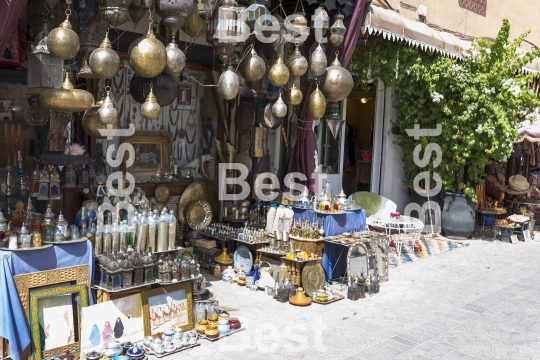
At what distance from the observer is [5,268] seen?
3.64 metres

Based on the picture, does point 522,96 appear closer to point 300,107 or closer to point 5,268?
point 300,107

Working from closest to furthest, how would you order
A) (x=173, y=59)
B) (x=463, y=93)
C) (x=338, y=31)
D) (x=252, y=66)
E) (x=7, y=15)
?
(x=7, y=15), (x=173, y=59), (x=252, y=66), (x=338, y=31), (x=463, y=93)

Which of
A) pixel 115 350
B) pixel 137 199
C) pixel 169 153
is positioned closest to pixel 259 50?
pixel 169 153

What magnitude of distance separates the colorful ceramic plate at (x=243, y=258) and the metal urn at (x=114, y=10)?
9.45 feet

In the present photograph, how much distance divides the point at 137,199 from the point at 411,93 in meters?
5.59

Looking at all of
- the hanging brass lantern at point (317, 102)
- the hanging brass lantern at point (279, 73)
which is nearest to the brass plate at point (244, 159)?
the hanging brass lantern at point (317, 102)

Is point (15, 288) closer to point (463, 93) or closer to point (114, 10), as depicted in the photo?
point (114, 10)

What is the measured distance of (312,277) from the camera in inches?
218

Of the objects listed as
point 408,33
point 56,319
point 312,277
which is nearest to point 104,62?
point 56,319

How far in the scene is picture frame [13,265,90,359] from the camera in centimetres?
371

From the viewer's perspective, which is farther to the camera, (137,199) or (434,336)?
(137,199)

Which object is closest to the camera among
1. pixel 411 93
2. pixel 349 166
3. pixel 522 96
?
pixel 522 96

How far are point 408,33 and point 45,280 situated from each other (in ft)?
19.1

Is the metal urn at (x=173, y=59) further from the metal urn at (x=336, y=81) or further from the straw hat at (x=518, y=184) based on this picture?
the straw hat at (x=518, y=184)
